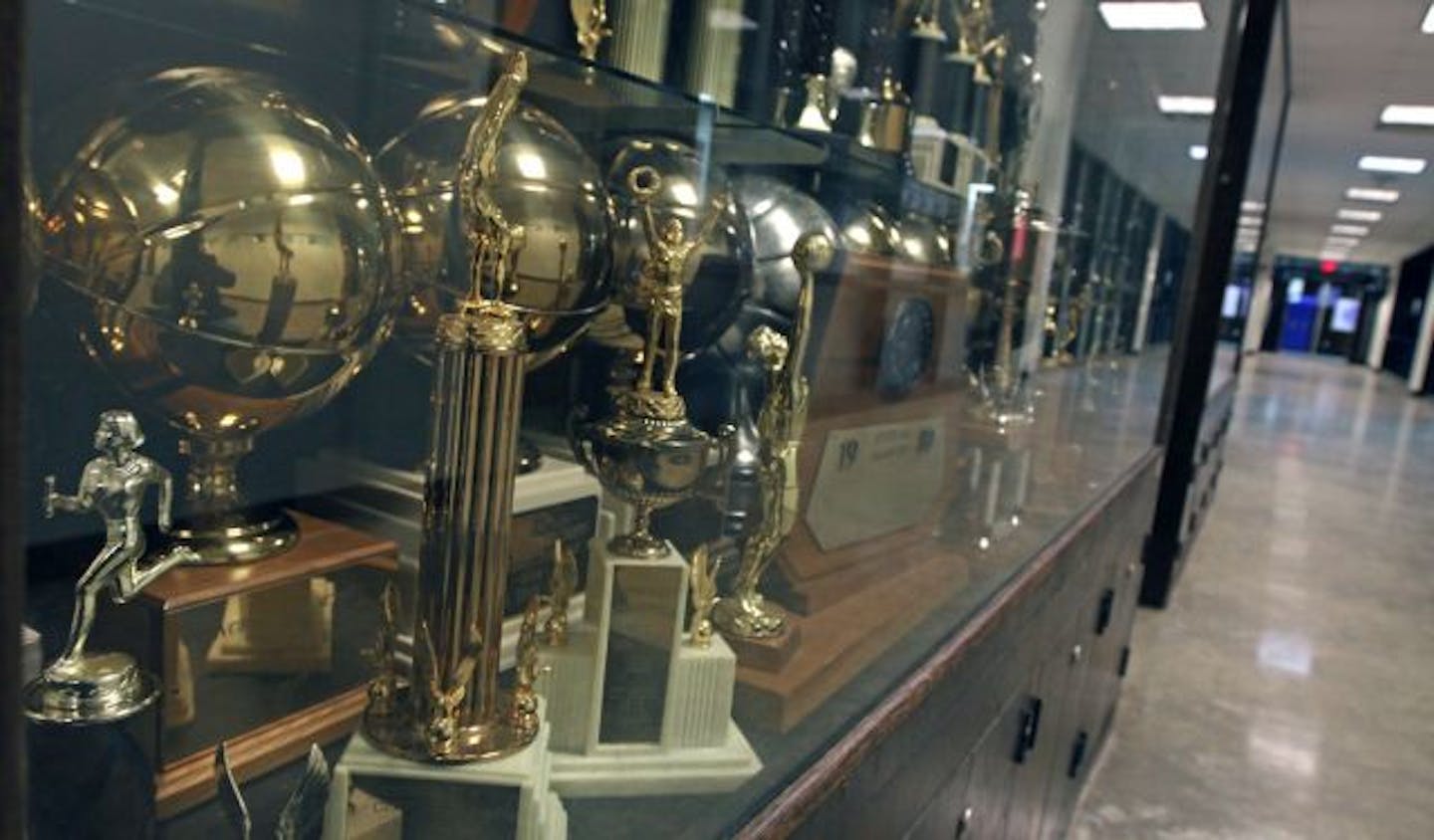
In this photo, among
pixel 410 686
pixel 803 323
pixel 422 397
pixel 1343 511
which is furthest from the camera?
pixel 1343 511

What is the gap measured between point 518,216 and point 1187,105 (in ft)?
8.71

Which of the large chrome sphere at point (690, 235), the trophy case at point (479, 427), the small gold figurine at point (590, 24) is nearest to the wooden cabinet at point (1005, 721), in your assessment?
the trophy case at point (479, 427)

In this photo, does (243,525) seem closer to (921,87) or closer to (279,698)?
(279,698)

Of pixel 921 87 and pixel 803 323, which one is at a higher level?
pixel 921 87

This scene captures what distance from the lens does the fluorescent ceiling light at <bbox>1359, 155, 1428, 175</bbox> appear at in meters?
9.00

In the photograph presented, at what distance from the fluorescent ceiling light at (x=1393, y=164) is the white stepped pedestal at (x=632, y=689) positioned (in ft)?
33.5

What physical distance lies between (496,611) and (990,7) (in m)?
1.21

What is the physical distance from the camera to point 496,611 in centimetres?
56

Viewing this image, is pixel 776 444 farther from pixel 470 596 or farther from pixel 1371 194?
pixel 1371 194

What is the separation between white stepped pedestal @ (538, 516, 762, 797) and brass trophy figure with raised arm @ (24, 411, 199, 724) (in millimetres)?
240

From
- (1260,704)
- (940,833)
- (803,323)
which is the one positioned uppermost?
(803,323)

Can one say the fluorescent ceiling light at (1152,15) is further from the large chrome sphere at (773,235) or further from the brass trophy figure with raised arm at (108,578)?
the brass trophy figure with raised arm at (108,578)

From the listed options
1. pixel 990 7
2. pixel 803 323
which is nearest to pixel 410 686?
pixel 803 323

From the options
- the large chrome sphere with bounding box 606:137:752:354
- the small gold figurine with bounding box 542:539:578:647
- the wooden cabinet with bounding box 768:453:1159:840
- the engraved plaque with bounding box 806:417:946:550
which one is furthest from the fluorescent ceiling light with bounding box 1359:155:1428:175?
the small gold figurine with bounding box 542:539:578:647
